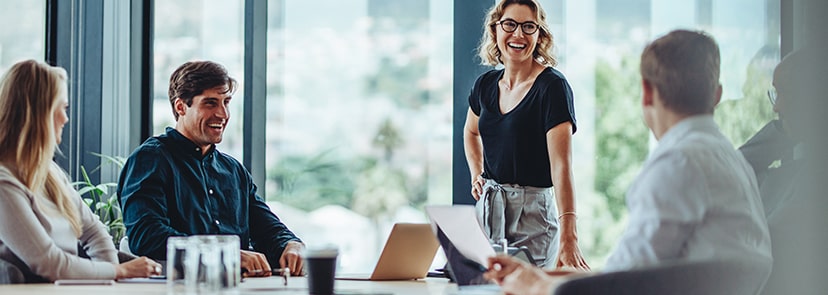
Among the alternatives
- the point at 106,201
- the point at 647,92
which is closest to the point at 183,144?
the point at 106,201

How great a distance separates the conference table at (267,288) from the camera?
223 centimetres

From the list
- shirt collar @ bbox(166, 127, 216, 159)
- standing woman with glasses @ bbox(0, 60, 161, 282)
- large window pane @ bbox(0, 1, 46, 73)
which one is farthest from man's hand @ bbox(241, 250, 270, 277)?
large window pane @ bbox(0, 1, 46, 73)

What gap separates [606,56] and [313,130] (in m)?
1.41

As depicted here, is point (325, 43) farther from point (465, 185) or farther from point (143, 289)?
point (143, 289)

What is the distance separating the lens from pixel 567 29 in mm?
4156

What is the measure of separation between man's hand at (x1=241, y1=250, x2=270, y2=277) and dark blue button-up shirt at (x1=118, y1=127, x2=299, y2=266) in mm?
366

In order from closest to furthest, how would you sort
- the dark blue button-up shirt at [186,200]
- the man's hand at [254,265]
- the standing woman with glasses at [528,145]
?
the man's hand at [254,265] < the dark blue button-up shirt at [186,200] < the standing woman with glasses at [528,145]

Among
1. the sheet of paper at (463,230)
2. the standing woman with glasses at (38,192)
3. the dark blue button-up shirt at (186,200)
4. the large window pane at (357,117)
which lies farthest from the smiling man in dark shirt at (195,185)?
the large window pane at (357,117)

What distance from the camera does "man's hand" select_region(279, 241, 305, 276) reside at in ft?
9.66

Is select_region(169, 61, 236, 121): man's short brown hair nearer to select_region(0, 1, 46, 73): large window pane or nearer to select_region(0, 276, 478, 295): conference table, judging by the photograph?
select_region(0, 276, 478, 295): conference table

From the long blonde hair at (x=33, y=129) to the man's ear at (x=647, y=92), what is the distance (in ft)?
5.10

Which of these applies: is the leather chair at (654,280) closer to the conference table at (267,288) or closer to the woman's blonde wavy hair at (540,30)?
the conference table at (267,288)

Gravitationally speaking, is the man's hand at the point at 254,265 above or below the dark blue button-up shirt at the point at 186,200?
below

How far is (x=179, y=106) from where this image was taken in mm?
3396
